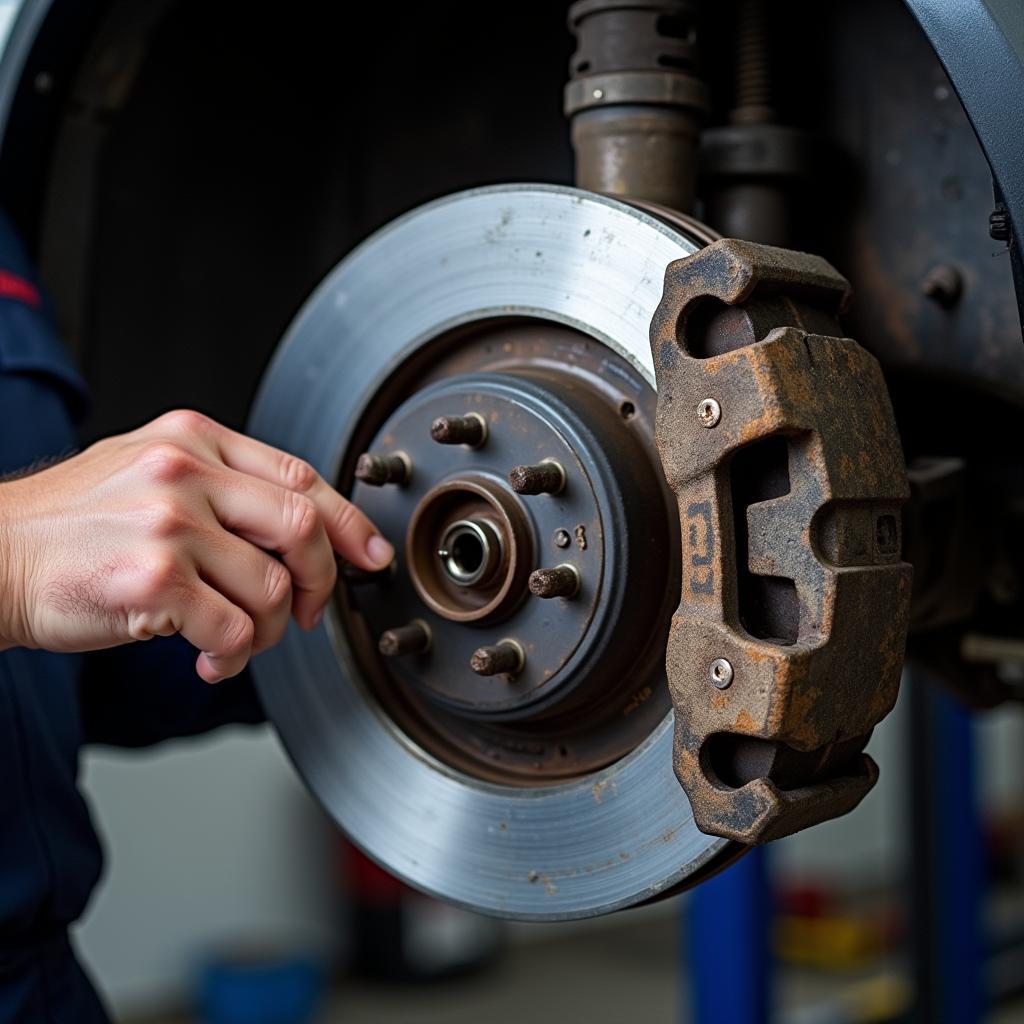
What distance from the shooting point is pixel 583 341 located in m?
0.65

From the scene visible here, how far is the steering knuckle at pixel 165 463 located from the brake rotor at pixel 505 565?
110mm

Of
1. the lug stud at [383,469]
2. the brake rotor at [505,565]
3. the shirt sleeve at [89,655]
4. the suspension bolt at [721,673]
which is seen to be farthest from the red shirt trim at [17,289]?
the suspension bolt at [721,673]

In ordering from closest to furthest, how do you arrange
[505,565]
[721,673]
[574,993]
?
1. [721,673]
2. [505,565]
3. [574,993]

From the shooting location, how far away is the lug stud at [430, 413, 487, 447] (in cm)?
61

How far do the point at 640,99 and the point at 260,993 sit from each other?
2497 mm

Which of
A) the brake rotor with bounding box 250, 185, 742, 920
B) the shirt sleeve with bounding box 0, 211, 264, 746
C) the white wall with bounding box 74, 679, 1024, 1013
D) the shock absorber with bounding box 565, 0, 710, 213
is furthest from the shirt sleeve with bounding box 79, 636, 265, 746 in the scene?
the white wall with bounding box 74, 679, 1024, 1013

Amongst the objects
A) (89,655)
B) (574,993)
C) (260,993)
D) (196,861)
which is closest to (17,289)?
(89,655)

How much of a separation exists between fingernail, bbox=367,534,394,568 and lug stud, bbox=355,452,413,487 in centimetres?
3

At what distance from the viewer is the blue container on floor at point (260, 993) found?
8.95ft

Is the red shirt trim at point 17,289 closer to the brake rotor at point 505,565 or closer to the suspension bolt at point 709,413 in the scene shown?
the brake rotor at point 505,565

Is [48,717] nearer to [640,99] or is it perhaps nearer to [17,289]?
[17,289]

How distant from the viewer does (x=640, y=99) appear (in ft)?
2.14

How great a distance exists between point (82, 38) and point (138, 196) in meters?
0.16

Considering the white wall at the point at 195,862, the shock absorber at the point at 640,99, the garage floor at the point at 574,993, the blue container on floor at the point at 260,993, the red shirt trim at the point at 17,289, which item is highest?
the shock absorber at the point at 640,99
